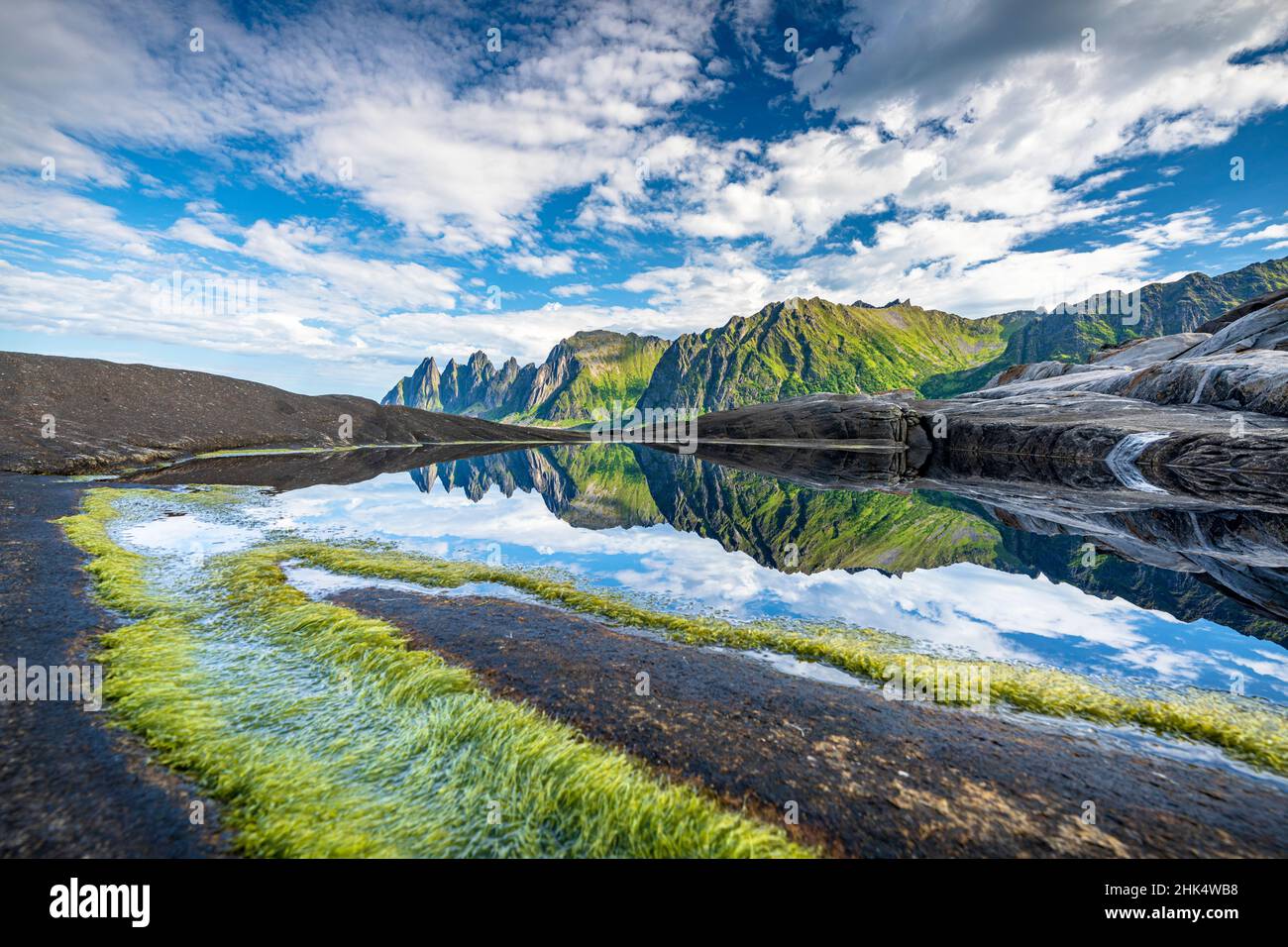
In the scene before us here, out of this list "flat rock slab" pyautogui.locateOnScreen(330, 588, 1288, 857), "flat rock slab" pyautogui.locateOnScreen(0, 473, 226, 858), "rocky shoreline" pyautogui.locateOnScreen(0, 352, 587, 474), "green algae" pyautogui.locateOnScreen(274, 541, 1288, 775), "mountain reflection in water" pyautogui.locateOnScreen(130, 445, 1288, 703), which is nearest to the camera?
"flat rock slab" pyautogui.locateOnScreen(0, 473, 226, 858)

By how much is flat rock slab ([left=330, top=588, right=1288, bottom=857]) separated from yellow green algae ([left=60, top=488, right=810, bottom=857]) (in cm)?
80

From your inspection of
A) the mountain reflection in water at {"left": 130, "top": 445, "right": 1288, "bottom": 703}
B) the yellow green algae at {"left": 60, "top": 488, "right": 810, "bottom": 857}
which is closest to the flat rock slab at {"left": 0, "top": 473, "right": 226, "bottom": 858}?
the yellow green algae at {"left": 60, "top": 488, "right": 810, "bottom": 857}

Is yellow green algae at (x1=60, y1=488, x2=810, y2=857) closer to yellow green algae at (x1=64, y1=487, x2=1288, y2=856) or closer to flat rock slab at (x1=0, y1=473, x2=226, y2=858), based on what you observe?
yellow green algae at (x1=64, y1=487, x2=1288, y2=856)

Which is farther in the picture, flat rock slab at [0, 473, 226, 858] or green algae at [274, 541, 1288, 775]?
green algae at [274, 541, 1288, 775]

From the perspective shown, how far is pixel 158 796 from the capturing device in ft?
20.7

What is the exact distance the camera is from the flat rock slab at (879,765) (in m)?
6.25

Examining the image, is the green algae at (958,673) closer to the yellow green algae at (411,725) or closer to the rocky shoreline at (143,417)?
the yellow green algae at (411,725)

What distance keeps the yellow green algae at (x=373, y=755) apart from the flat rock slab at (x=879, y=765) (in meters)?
0.80

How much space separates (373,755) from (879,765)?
788 centimetres

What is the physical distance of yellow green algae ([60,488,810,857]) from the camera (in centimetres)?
583

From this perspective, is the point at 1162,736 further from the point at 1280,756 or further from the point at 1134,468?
the point at 1134,468

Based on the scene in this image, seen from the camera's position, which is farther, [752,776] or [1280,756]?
[1280,756]
